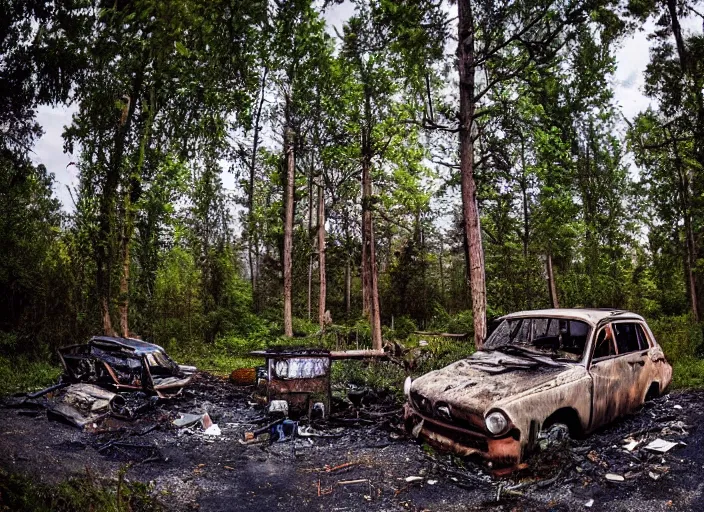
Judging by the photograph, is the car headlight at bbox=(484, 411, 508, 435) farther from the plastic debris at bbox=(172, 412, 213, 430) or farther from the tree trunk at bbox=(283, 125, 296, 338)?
the tree trunk at bbox=(283, 125, 296, 338)

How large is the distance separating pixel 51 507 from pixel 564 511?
182 inches

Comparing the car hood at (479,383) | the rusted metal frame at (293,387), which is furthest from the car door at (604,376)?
the rusted metal frame at (293,387)

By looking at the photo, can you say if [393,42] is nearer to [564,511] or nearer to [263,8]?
[263,8]

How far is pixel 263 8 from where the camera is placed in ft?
9.32

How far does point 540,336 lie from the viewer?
7062mm

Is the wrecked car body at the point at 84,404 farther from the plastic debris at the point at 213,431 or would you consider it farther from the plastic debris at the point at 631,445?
the plastic debris at the point at 631,445

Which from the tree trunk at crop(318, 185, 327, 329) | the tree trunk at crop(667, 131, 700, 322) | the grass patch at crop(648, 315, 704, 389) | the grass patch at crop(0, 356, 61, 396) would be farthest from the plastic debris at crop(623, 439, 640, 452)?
the tree trunk at crop(318, 185, 327, 329)

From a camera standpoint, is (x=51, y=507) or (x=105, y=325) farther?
(x=105, y=325)

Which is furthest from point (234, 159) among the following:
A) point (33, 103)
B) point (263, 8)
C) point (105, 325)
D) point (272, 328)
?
point (263, 8)

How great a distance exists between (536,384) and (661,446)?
171cm

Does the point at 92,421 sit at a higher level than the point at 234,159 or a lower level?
lower

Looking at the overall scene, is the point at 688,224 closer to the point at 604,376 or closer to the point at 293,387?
the point at 604,376

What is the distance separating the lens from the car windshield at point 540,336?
655 centimetres

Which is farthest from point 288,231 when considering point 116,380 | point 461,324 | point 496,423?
point 496,423
